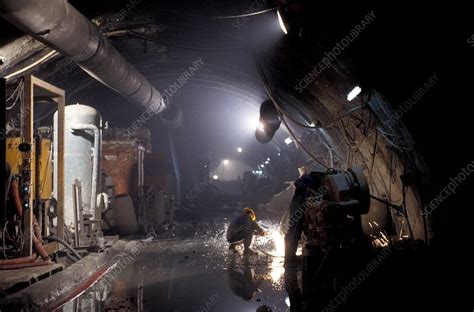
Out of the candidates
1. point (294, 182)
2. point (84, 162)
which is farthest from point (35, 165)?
point (294, 182)

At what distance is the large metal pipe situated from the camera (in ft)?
20.1

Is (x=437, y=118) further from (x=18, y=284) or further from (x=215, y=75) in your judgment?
(x=215, y=75)

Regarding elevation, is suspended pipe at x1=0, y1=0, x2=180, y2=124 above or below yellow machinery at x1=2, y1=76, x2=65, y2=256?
above

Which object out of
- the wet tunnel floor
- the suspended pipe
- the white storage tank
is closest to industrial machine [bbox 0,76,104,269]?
the white storage tank

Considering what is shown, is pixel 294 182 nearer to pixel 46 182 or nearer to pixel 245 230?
pixel 245 230

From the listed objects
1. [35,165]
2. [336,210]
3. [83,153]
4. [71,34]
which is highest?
[71,34]

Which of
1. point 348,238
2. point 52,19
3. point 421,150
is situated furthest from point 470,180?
point 52,19

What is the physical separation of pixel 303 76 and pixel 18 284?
23.8 ft

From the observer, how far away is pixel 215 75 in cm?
1738

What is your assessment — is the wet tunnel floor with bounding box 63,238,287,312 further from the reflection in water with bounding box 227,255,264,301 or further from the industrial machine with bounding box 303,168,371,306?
the industrial machine with bounding box 303,168,371,306

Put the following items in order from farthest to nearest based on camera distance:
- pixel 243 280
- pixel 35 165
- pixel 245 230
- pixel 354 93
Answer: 1. pixel 245 230
2. pixel 35 165
3. pixel 354 93
4. pixel 243 280

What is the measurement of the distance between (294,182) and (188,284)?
3030 mm

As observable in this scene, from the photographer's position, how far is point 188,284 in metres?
7.59

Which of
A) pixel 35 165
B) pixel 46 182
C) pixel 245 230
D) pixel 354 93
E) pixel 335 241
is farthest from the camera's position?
pixel 245 230
